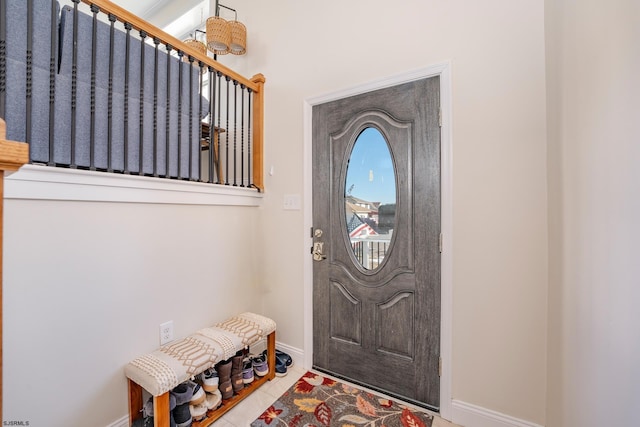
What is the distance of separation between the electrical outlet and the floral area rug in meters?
0.68

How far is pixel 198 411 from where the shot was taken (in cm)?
153

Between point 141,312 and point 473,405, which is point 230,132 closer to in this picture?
point 141,312

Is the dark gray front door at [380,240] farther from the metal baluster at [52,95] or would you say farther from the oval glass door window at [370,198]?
the metal baluster at [52,95]

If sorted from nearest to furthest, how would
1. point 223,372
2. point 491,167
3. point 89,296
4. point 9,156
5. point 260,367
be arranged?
point 9,156
point 89,296
point 491,167
point 223,372
point 260,367

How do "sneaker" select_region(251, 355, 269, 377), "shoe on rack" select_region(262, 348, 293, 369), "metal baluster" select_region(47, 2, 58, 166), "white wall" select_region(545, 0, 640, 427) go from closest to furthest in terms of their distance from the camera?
"white wall" select_region(545, 0, 640, 427) < "metal baluster" select_region(47, 2, 58, 166) < "sneaker" select_region(251, 355, 269, 377) < "shoe on rack" select_region(262, 348, 293, 369)

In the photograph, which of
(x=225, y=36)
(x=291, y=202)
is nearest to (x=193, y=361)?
(x=291, y=202)

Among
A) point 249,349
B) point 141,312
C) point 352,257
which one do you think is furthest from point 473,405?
point 141,312

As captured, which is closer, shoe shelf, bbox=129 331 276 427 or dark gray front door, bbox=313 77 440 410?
shoe shelf, bbox=129 331 276 427

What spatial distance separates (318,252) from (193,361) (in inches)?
38.6

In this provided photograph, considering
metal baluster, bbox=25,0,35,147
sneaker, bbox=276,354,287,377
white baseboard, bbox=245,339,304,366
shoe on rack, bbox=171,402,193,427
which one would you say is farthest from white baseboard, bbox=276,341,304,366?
metal baluster, bbox=25,0,35,147

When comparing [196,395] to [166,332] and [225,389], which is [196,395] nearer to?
[225,389]

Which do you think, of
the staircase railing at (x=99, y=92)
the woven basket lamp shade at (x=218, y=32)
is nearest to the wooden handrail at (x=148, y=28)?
the staircase railing at (x=99, y=92)

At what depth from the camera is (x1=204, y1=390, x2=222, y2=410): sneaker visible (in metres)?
1.60

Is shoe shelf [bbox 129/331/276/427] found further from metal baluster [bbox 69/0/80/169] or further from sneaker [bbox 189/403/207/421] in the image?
metal baluster [bbox 69/0/80/169]
